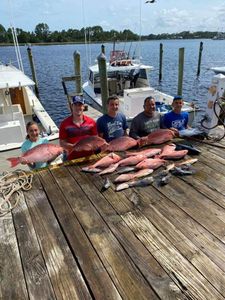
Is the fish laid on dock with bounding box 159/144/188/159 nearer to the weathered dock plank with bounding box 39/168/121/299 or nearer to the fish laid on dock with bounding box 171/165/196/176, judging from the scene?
the fish laid on dock with bounding box 171/165/196/176

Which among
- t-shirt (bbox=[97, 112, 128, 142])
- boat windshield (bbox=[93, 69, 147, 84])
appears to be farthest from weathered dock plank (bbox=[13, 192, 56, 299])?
boat windshield (bbox=[93, 69, 147, 84])

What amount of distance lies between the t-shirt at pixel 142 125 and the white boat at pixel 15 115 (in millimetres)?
3080

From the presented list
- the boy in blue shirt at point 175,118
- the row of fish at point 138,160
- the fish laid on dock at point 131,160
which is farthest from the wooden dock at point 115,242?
the boy in blue shirt at point 175,118

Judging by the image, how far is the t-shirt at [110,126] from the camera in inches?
191

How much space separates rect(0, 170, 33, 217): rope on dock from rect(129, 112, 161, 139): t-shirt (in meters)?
2.13

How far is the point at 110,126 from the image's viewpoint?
4.86m

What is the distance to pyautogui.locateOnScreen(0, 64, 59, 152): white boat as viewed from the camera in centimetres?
759

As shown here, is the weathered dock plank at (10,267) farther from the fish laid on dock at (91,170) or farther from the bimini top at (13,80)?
the bimini top at (13,80)

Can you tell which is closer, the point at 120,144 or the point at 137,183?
the point at 137,183

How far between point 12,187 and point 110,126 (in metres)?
2.05

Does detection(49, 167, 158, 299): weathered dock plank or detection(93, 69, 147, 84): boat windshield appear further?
detection(93, 69, 147, 84): boat windshield

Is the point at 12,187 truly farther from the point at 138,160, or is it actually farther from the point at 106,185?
the point at 138,160

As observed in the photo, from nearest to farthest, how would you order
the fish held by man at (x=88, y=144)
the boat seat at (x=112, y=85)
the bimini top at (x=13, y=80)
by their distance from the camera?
the fish held by man at (x=88, y=144), the bimini top at (x=13, y=80), the boat seat at (x=112, y=85)

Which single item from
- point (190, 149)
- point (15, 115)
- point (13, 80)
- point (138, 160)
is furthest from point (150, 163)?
point (13, 80)
